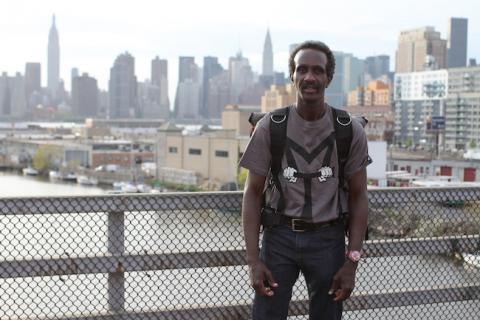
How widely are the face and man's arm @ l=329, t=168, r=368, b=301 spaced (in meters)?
0.40

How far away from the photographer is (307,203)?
10.4ft

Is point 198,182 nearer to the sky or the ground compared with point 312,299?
nearer to the ground

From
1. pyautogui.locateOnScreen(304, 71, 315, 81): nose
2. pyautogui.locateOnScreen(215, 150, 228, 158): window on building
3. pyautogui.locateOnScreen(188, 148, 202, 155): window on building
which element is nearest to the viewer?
pyautogui.locateOnScreen(304, 71, 315, 81): nose

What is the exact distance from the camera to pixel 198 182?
58.3 meters

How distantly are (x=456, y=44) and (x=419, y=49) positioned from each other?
26.1 m

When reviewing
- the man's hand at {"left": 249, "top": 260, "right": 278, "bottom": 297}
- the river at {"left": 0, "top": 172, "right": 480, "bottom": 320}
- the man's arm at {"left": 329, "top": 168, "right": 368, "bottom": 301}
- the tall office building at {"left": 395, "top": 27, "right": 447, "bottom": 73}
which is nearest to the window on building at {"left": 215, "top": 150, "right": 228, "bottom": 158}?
the river at {"left": 0, "top": 172, "right": 480, "bottom": 320}

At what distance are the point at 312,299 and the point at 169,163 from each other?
197 ft

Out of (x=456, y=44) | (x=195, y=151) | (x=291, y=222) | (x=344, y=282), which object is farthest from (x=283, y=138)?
(x=456, y=44)

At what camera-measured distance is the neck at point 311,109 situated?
3.14 m

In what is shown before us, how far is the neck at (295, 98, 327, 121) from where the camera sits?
3.14 meters

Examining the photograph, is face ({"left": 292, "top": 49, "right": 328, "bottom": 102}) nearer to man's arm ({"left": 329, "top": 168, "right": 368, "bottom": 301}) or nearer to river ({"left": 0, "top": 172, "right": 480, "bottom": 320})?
man's arm ({"left": 329, "top": 168, "right": 368, "bottom": 301})

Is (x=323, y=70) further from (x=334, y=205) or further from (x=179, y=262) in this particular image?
(x=179, y=262)

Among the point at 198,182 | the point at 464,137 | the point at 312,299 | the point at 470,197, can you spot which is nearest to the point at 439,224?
the point at 470,197

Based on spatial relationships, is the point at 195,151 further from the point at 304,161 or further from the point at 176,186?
the point at 304,161
